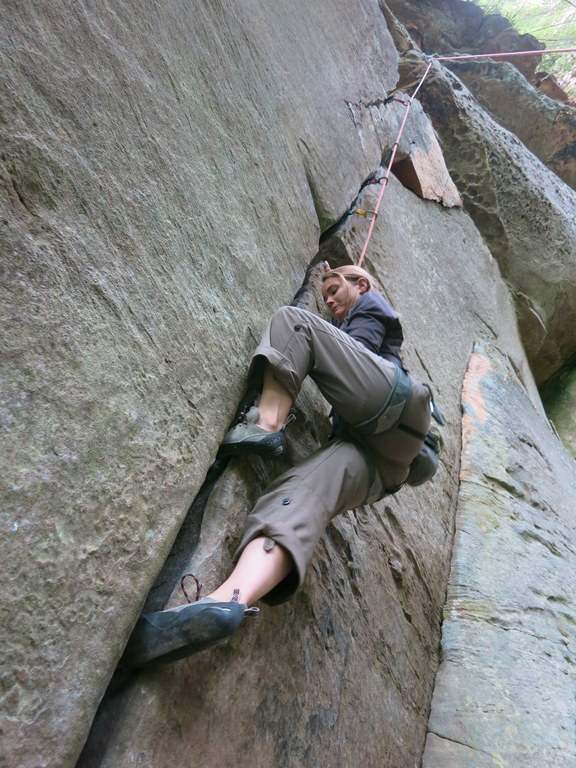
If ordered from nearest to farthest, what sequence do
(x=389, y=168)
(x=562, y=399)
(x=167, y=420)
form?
(x=167, y=420) < (x=389, y=168) < (x=562, y=399)

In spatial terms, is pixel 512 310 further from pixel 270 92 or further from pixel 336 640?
pixel 336 640

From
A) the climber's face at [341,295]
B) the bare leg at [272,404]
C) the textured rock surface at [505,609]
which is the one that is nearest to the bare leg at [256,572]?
the bare leg at [272,404]

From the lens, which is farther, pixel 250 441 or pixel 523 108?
pixel 523 108

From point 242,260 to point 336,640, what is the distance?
5.02 ft

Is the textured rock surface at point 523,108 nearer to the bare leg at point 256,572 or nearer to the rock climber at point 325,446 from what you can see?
the rock climber at point 325,446

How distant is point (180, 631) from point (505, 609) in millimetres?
2078

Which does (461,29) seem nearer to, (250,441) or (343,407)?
(343,407)

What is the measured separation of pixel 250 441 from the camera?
1.83 metres

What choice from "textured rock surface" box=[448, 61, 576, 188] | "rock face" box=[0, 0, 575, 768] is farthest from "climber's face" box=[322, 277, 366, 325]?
"textured rock surface" box=[448, 61, 576, 188]

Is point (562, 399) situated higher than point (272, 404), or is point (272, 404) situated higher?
point (272, 404)

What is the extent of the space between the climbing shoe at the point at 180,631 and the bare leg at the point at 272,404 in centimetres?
69

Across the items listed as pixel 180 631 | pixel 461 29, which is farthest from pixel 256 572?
pixel 461 29

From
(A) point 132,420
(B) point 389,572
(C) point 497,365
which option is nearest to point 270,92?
(A) point 132,420

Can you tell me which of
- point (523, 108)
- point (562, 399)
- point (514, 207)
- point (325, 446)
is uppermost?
point (523, 108)
